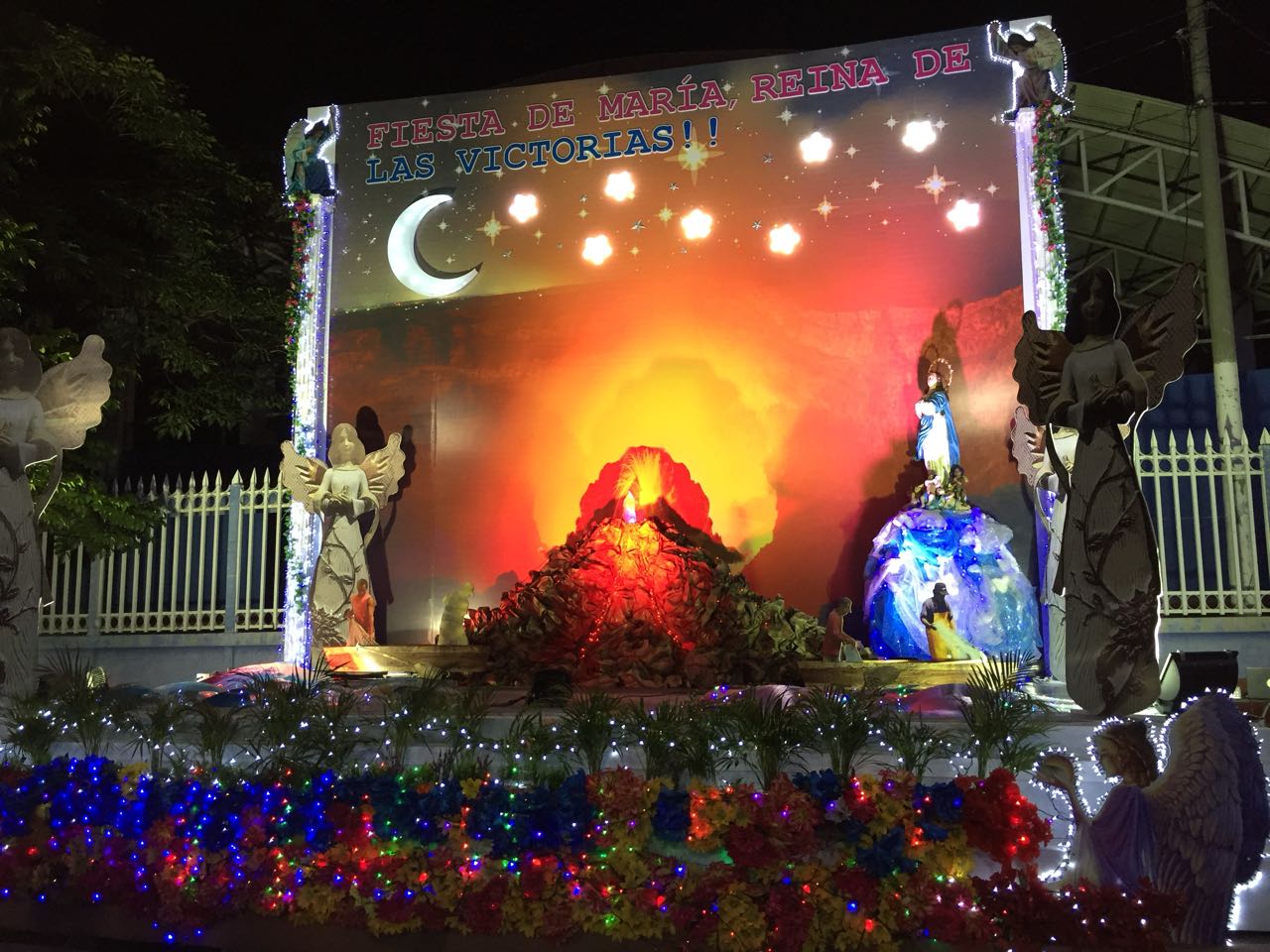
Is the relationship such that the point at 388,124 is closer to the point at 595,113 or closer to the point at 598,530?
the point at 595,113

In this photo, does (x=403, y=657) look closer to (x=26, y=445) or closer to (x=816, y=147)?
(x=26, y=445)

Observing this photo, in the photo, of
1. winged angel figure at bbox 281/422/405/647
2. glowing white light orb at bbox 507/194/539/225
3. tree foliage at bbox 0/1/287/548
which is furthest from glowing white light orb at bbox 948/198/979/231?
tree foliage at bbox 0/1/287/548

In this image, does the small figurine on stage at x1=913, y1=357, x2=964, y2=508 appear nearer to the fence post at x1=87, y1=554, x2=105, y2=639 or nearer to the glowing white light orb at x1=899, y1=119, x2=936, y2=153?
the glowing white light orb at x1=899, y1=119, x2=936, y2=153

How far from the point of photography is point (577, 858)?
4.20m

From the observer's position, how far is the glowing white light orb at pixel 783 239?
32.4 feet

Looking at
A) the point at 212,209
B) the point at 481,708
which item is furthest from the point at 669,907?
the point at 212,209

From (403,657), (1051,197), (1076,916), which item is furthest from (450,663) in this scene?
(1076,916)

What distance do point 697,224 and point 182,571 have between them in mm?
6334

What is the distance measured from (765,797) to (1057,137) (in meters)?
7.10

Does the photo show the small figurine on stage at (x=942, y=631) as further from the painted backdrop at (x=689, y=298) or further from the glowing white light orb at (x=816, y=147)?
the glowing white light orb at (x=816, y=147)

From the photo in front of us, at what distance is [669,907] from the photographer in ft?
13.3

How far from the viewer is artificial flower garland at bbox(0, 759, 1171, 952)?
12.8 feet

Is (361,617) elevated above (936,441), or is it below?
below

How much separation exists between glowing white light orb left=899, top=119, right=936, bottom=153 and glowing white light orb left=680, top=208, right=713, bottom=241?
1.74m
